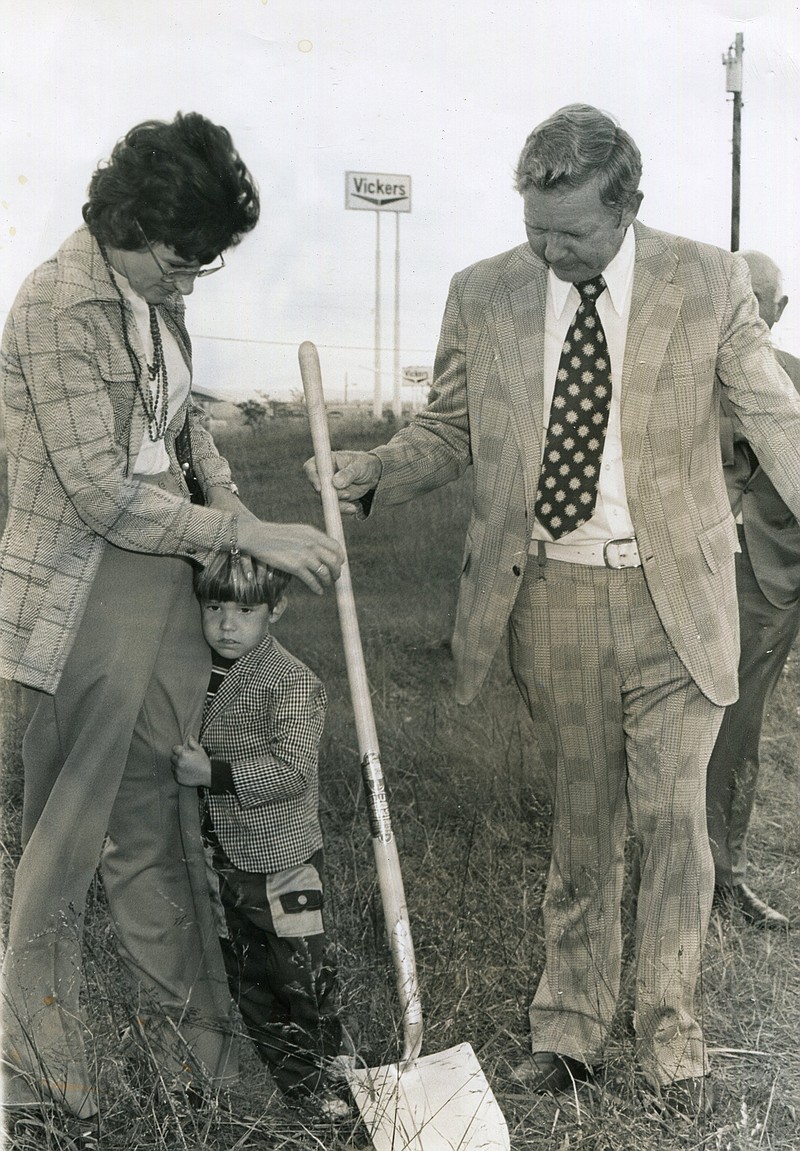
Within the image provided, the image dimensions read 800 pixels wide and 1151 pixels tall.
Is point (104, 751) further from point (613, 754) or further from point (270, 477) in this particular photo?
point (613, 754)

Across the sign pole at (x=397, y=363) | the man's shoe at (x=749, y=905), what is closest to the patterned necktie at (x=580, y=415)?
the sign pole at (x=397, y=363)

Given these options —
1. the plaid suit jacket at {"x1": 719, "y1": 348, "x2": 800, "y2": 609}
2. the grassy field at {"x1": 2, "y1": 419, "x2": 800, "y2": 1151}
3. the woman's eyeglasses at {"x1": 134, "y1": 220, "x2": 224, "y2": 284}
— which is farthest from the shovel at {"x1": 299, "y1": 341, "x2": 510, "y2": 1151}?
the plaid suit jacket at {"x1": 719, "y1": 348, "x2": 800, "y2": 609}

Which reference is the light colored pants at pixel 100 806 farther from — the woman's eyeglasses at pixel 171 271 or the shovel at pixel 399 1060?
the woman's eyeglasses at pixel 171 271

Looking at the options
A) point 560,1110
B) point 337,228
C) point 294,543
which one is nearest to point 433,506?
point 337,228

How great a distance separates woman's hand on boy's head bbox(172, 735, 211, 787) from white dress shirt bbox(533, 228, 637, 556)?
1.01m

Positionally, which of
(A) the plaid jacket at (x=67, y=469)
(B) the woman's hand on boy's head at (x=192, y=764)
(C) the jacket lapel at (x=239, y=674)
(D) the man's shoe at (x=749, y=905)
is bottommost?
(D) the man's shoe at (x=749, y=905)

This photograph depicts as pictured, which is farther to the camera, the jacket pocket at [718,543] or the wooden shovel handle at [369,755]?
the jacket pocket at [718,543]

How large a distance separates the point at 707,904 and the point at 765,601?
1.35 m

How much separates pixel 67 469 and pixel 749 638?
8.21 feet

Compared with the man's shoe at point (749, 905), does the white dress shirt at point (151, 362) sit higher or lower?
higher

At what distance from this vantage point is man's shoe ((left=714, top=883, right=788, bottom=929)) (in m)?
4.21

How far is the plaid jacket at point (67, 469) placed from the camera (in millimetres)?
2773

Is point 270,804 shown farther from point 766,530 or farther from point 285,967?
point 766,530

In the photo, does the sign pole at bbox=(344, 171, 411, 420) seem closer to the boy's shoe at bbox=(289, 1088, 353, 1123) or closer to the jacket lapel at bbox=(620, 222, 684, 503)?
the jacket lapel at bbox=(620, 222, 684, 503)
